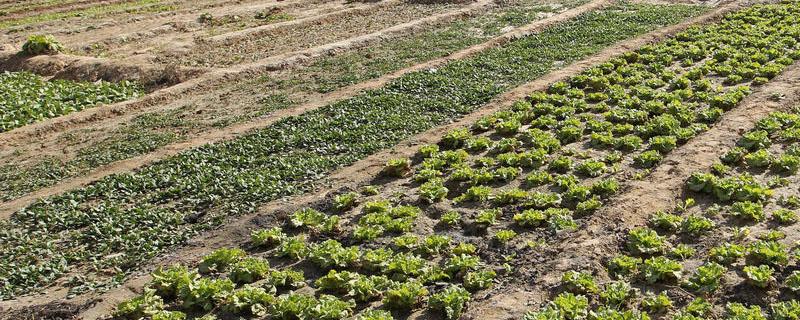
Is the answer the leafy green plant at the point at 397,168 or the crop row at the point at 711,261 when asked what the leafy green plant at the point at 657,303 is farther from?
the leafy green plant at the point at 397,168

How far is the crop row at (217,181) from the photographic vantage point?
10.6 meters

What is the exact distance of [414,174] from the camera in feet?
43.6

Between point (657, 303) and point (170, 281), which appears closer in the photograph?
point (657, 303)

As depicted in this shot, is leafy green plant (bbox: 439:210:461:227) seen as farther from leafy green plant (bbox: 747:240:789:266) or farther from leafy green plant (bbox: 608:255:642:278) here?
leafy green plant (bbox: 747:240:789:266)

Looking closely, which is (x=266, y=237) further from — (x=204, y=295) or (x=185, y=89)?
(x=185, y=89)

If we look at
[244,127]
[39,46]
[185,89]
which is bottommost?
[244,127]

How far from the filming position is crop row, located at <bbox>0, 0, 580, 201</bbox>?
46.5ft

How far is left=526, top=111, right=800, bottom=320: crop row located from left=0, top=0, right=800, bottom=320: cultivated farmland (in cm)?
3

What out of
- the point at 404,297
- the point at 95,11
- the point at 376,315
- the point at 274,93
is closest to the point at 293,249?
the point at 404,297

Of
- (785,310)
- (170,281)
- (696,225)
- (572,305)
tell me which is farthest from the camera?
(696,225)

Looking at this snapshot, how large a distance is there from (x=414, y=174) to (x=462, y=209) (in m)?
1.86

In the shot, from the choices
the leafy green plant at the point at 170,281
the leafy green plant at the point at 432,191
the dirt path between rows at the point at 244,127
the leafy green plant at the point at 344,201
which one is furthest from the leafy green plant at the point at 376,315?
the dirt path between rows at the point at 244,127

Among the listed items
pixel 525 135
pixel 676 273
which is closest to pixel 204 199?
pixel 525 135

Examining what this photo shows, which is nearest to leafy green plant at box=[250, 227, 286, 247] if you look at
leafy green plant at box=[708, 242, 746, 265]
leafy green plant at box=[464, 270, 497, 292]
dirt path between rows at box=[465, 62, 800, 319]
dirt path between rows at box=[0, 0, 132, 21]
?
leafy green plant at box=[464, 270, 497, 292]
